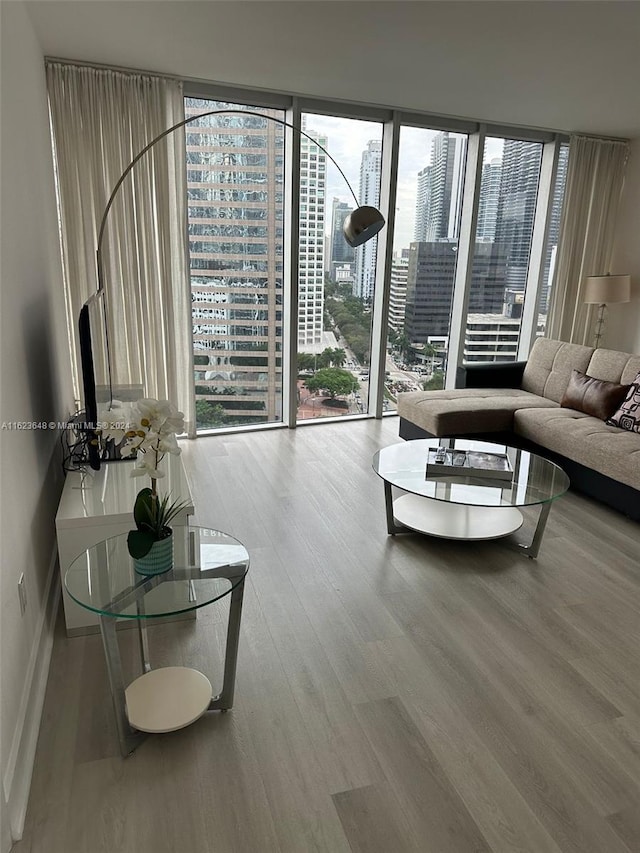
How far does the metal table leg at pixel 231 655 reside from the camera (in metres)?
1.82

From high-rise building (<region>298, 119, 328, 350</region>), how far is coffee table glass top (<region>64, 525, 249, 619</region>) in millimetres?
3306

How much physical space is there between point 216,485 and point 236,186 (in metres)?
2.41

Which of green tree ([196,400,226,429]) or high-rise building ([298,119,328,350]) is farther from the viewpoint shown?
green tree ([196,400,226,429])

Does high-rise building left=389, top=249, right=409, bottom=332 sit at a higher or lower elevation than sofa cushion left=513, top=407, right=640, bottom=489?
higher

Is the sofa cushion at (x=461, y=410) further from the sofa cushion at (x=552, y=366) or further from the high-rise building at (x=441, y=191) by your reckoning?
the high-rise building at (x=441, y=191)

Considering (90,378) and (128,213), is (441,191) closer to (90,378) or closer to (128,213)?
(128,213)

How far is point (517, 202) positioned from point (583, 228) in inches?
28.8

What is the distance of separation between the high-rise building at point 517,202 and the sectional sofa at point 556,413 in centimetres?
115

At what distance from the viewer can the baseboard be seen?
1521mm

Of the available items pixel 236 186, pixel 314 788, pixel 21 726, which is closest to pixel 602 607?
pixel 314 788

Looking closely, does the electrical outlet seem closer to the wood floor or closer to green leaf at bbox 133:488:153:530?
the wood floor

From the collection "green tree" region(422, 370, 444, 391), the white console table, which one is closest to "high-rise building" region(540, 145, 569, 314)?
"green tree" region(422, 370, 444, 391)

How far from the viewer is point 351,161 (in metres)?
4.96

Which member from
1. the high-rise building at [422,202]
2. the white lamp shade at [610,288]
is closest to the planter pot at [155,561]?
the high-rise building at [422,202]
